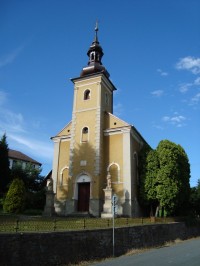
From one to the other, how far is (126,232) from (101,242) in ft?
8.96

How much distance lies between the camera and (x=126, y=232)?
16.5 metres

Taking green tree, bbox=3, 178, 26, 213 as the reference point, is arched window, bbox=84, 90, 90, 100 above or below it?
above

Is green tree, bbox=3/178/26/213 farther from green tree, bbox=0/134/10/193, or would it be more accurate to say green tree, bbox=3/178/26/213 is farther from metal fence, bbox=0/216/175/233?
green tree, bbox=0/134/10/193

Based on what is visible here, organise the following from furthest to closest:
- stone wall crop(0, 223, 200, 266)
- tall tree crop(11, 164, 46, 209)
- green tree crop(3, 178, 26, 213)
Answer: tall tree crop(11, 164, 46, 209), green tree crop(3, 178, 26, 213), stone wall crop(0, 223, 200, 266)

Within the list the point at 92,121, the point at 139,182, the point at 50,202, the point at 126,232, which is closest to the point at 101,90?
the point at 92,121

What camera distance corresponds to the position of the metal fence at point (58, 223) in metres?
12.5

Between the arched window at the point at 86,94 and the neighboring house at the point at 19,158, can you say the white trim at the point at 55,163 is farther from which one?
the neighboring house at the point at 19,158

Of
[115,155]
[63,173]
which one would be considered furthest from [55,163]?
[115,155]

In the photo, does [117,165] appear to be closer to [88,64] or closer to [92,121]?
[92,121]

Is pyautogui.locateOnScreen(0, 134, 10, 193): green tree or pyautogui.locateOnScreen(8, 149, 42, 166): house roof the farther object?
pyautogui.locateOnScreen(8, 149, 42, 166): house roof

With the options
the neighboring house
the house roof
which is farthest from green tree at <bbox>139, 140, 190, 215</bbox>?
the house roof

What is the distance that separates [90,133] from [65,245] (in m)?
17.6

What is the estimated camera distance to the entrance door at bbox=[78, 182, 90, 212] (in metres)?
27.1

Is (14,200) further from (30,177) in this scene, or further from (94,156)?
(30,177)
